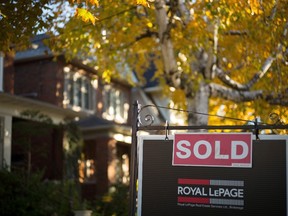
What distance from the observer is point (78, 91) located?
2425cm

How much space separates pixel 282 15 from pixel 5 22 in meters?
5.78

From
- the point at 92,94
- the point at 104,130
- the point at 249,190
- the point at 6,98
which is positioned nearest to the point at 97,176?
the point at 104,130

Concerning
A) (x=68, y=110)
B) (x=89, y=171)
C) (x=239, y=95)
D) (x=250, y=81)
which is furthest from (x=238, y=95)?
(x=89, y=171)

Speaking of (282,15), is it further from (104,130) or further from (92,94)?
(92,94)

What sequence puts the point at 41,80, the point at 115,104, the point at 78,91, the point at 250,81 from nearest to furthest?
the point at 250,81 → the point at 41,80 → the point at 78,91 → the point at 115,104

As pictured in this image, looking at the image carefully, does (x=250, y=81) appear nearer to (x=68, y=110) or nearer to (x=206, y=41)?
(x=206, y=41)

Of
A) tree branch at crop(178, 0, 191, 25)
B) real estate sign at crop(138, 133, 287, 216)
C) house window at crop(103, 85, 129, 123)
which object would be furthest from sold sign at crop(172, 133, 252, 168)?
house window at crop(103, 85, 129, 123)

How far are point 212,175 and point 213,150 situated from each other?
1.07 ft

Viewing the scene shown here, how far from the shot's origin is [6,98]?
56.5 ft

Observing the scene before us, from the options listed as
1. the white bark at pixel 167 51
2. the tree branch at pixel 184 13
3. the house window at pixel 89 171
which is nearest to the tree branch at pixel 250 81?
the white bark at pixel 167 51

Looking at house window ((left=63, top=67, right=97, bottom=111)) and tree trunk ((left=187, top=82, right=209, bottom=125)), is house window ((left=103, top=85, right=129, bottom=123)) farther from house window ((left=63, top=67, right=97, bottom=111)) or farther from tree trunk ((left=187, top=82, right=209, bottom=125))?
tree trunk ((left=187, top=82, right=209, bottom=125))

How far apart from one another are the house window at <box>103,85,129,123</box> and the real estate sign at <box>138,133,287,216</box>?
1932cm

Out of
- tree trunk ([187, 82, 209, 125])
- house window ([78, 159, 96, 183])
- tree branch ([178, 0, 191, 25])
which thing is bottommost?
house window ([78, 159, 96, 183])

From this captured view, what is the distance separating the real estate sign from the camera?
6.37 metres
